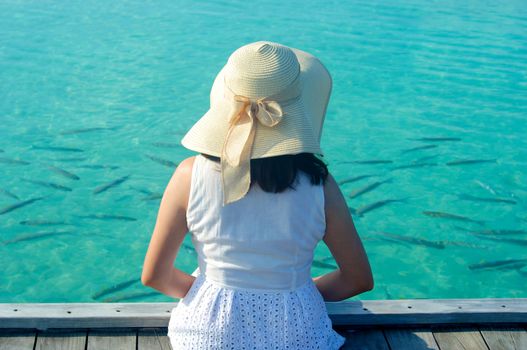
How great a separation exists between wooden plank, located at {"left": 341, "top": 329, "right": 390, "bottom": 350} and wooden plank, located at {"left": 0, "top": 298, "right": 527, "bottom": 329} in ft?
0.12

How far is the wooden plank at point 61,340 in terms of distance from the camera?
2.82 metres

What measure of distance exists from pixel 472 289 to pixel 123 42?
7089mm

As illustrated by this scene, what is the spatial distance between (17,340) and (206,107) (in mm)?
5859

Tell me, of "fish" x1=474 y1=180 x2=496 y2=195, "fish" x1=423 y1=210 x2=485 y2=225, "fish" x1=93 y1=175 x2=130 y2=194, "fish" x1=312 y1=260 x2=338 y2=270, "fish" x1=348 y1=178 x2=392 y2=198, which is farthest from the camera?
"fish" x1=474 y1=180 x2=496 y2=195

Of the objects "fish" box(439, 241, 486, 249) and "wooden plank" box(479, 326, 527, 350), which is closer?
"wooden plank" box(479, 326, 527, 350)

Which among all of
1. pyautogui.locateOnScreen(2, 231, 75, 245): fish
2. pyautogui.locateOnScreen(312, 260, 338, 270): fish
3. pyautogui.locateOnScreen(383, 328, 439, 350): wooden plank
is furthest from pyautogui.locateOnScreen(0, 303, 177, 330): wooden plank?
pyautogui.locateOnScreen(2, 231, 75, 245): fish

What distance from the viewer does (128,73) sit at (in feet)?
30.7

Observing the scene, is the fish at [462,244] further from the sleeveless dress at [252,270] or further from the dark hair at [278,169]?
the dark hair at [278,169]

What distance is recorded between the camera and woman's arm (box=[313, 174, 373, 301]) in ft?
7.43

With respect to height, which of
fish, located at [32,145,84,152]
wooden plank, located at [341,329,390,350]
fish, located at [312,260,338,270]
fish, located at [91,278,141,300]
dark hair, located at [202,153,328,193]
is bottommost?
fish, located at [32,145,84,152]

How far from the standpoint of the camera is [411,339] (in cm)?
299

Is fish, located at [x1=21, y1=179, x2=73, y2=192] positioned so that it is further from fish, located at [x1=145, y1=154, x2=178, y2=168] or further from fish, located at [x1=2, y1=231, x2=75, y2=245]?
fish, located at [x1=145, y1=154, x2=178, y2=168]

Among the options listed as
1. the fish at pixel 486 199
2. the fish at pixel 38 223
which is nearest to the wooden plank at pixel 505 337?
the fish at pixel 486 199

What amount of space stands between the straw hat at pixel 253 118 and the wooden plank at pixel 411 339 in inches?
47.0
